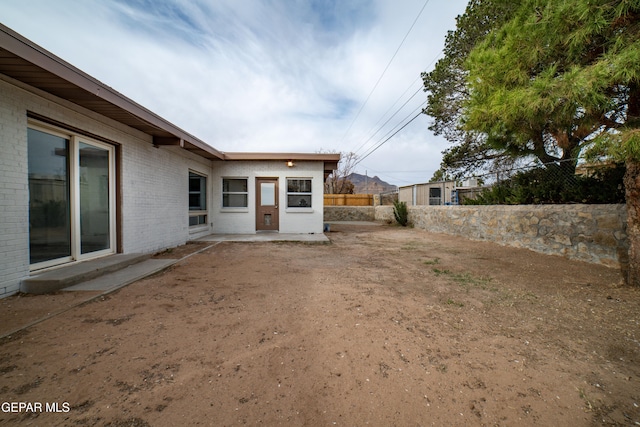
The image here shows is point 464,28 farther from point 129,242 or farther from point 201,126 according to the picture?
point 201,126

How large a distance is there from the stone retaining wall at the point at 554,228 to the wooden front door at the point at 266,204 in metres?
6.72

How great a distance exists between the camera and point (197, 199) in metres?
8.70

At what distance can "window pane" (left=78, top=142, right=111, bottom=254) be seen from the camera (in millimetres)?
4293

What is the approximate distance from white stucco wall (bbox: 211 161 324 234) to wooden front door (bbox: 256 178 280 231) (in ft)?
0.59

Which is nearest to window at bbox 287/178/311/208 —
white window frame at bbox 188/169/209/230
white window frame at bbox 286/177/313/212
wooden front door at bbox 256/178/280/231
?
white window frame at bbox 286/177/313/212

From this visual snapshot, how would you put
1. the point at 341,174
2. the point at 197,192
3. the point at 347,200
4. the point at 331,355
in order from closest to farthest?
the point at 331,355 → the point at 197,192 → the point at 347,200 → the point at 341,174

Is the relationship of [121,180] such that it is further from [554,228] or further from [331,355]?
[554,228]

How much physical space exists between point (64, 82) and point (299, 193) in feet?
22.1

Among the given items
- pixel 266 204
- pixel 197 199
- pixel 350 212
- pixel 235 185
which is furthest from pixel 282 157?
pixel 350 212

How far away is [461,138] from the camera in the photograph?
404 inches

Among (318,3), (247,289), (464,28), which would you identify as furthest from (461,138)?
(247,289)

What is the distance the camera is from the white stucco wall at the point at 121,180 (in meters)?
3.10

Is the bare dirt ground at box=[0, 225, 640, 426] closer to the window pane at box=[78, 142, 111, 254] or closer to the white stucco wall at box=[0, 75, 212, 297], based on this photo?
the white stucco wall at box=[0, 75, 212, 297]

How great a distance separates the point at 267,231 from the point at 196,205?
2.62m
